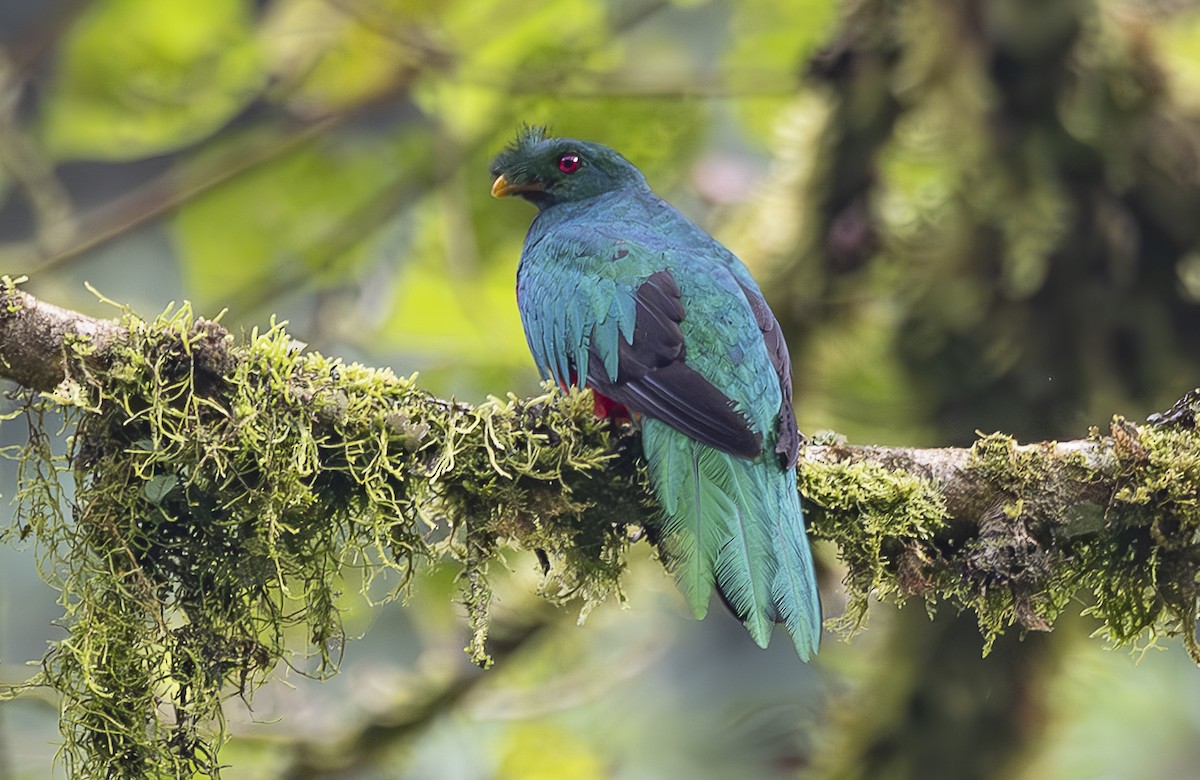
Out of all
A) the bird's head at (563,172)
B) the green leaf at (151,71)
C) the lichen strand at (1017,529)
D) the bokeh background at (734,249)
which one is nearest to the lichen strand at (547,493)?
the lichen strand at (1017,529)

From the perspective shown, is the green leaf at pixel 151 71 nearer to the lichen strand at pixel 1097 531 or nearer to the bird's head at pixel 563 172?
the bird's head at pixel 563 172

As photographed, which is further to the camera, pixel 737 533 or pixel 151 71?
pixel 151 71

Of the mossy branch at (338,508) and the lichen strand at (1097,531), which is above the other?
the mossy branch at (338,508)

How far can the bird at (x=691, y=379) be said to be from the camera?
3.00 meters

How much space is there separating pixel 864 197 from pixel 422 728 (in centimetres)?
267

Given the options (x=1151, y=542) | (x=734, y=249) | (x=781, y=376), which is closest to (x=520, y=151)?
(x=734, y=249)

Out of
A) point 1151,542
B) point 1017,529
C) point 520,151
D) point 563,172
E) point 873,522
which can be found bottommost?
point 1151,542

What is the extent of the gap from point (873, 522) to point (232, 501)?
1482mm

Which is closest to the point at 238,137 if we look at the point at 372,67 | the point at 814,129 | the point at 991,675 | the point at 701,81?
the point at 372,67

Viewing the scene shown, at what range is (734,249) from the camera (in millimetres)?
5547

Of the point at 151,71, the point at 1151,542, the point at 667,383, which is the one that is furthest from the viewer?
the point at 151,71

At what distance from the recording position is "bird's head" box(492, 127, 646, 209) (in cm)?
466

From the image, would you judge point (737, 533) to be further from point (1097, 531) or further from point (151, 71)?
point (151, 71)

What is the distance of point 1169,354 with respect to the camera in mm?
4910
